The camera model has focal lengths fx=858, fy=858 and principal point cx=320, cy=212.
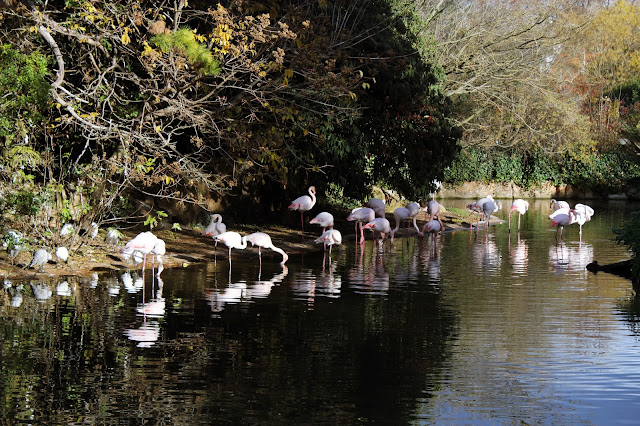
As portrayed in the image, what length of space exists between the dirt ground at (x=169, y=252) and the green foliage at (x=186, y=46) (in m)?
3.59

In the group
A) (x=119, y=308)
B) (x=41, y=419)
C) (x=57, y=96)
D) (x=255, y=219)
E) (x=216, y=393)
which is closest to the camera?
(x=41, y=419)

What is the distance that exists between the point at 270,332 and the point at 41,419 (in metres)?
3.56

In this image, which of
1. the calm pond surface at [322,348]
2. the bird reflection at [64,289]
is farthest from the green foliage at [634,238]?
the bird reflection at [64,289]

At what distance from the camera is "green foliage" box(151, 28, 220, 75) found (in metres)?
12.9

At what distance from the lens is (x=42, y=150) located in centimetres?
1556

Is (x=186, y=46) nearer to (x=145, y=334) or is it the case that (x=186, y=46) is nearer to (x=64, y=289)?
(x=64, y=289)

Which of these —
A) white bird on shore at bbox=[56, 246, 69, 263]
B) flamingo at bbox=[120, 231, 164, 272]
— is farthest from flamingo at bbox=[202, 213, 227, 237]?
white bird on shore at bbox=[56, 246, 69, 263]

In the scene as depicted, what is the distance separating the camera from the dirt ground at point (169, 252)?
13242 millimetres

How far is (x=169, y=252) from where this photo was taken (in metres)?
15.9

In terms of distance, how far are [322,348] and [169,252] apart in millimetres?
7879

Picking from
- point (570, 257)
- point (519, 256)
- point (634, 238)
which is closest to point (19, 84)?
point (634, 238)

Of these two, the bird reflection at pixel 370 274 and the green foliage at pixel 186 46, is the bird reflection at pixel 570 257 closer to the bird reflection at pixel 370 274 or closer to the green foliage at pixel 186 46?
the bird reflection at pixel 370 274

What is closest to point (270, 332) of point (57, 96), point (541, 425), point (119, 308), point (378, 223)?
point (119, 308)

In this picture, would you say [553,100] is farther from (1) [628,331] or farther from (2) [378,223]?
(1) [628,331]
